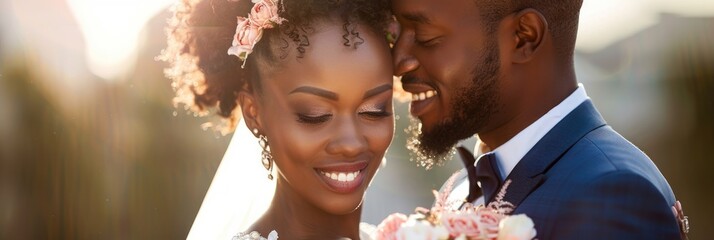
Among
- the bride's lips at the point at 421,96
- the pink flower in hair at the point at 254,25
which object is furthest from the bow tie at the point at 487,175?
the pink flower in hair at the point at 254,25

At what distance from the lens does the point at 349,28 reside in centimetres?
479

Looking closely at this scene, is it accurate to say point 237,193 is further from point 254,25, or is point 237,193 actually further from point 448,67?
point 448,67

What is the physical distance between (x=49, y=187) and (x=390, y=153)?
5.54 meters

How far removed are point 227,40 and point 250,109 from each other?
13.9 inches

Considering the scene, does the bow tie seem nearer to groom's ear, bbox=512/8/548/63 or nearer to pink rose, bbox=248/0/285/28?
groom's ear, bbox=512/8/548/63

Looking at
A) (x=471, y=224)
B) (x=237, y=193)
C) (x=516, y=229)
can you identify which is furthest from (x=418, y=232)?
(x=237, y=193)

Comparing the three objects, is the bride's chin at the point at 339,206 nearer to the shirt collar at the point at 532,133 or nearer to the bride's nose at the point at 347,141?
the bride's nose at the point at 347,141

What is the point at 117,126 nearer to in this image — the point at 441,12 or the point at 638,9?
the point at 638,9

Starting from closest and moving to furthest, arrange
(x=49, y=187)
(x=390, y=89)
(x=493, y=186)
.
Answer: (x=493, y=186) < (x=390, y=89) < (x=49, y=187)

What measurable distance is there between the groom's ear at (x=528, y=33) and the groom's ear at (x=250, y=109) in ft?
4.04

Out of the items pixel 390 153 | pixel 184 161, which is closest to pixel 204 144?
pixel 184 161

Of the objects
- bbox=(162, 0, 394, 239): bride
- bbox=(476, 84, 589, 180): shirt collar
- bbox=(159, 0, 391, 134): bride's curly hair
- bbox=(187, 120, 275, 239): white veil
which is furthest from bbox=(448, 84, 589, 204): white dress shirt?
bbox=(187, 120, 275, 239): white veil

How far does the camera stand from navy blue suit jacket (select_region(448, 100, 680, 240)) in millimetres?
3861

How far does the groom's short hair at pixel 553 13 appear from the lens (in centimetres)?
466
